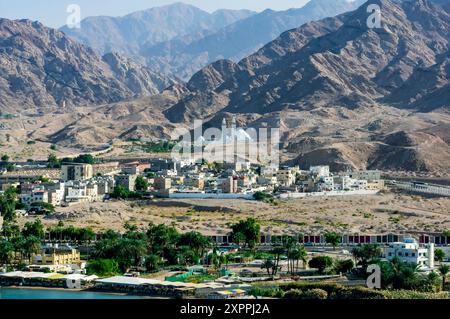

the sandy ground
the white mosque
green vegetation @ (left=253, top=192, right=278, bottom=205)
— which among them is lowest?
the sandy ground

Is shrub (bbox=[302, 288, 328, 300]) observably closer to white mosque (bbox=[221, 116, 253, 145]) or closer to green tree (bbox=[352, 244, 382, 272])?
green tree (bbox=[352, 244, 382, 272])

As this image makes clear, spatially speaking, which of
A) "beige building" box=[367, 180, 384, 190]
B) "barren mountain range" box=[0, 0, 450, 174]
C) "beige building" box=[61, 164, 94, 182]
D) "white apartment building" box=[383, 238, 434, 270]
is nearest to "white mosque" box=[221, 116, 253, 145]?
"barren mountain range" box=[0, 0, 450, 174]

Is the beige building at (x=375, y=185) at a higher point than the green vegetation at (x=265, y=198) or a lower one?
higher

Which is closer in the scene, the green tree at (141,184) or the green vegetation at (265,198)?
the green vegetation at (265,198)

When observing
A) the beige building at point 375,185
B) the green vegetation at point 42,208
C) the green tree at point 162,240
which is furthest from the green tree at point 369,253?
the beige building at point 375,185

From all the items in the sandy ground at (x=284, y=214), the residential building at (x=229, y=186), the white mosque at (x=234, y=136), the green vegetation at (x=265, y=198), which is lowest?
the sandy ground at (x=284, y=214)

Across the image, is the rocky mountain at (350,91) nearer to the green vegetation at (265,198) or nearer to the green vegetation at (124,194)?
the green vegetation at (265,198)

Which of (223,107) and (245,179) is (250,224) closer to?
(245,179)

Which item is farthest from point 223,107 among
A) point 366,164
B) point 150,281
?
point 150,281
